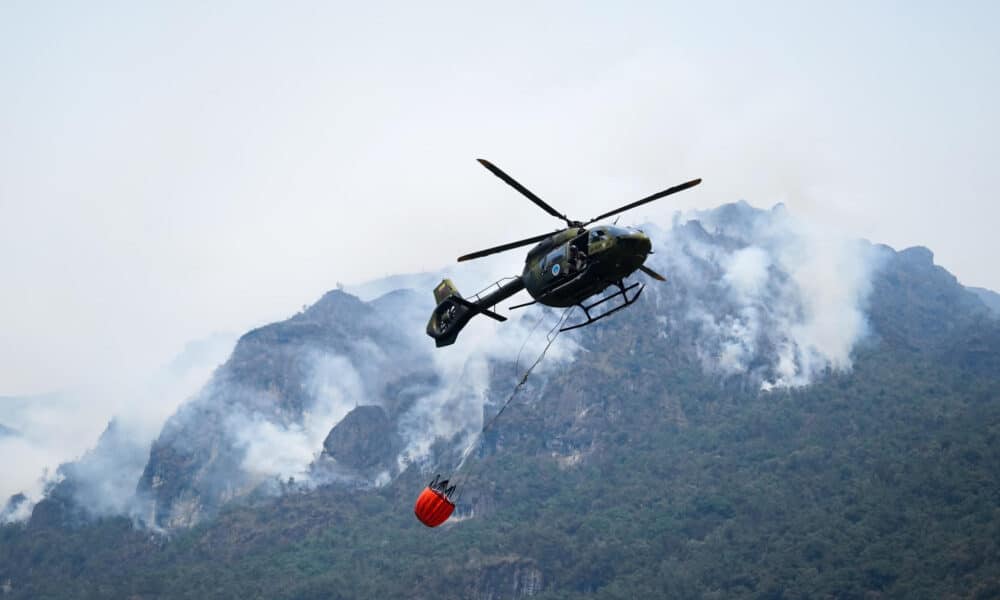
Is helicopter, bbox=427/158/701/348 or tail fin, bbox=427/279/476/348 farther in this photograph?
tail fin, bbox=427/279/476/348

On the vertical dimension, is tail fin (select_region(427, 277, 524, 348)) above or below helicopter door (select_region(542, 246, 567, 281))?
above

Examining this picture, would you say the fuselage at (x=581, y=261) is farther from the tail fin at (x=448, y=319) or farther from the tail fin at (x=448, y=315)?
the tail fin at (x=448, y=319)

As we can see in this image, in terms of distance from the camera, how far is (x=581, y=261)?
47.4 metres

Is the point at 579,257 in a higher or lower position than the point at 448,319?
lower

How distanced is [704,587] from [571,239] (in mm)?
158395

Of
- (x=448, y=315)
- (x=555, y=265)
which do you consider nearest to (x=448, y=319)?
(x=448, y=315)

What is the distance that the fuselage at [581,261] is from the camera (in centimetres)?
4638

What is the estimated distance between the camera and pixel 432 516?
53.4 m

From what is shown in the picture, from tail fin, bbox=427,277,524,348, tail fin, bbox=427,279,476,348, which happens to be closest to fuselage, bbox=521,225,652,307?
tail fin, bbox=427,277,524,348

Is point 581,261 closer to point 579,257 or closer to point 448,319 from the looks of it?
point 579,257

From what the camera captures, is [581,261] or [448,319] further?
[448,319]

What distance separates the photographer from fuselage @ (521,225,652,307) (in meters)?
46.4

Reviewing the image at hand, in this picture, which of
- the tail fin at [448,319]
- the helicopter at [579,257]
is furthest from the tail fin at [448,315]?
the helicopter at [579,257]

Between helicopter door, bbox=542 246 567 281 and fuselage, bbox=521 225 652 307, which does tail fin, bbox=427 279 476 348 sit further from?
helicopter door, bbox=542 246 567 281
